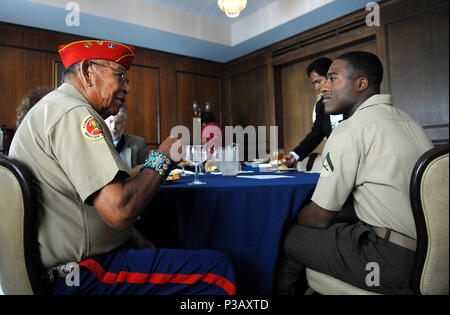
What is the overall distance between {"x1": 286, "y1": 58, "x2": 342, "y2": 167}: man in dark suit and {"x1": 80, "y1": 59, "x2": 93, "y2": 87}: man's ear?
5.73 ft

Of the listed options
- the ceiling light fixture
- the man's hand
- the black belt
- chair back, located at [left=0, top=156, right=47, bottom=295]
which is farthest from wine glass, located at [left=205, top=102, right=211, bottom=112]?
chair back, located at [left=0, top=156, right=47, bottom=295]

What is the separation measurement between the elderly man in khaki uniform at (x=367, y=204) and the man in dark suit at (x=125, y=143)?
1995 millimetres

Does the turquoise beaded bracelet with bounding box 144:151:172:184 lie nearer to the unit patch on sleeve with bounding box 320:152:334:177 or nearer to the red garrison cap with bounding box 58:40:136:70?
the red garrison cap with bounding box 58:40:136:70

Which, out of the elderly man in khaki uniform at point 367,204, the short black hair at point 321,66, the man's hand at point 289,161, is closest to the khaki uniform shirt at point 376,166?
the elderly man in khaki uniform at point 367,204

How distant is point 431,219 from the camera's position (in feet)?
2.72

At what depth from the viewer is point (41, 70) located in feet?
14.6

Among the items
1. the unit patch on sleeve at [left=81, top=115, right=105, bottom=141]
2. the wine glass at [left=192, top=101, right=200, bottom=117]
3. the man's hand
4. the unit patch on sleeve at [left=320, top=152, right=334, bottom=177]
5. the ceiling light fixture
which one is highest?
the ceiling light fixture

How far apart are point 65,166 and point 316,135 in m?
2.40

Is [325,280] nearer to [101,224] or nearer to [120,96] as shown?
[101,224]

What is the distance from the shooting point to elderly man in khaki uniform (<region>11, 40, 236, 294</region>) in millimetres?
849

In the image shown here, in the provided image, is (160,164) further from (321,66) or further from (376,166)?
(321,66)

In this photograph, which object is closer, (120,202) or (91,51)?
(120,202)

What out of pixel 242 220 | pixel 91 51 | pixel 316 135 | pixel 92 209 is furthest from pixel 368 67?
pixel 316 135

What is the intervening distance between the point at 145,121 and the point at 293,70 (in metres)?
2.63
